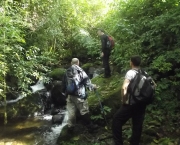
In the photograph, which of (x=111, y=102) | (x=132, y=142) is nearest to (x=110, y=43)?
(x=111, y=102)

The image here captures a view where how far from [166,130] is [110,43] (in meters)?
3.63

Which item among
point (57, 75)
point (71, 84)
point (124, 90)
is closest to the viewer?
point (124, 90)

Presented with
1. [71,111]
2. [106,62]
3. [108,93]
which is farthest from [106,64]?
[71,111]

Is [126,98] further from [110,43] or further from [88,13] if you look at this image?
[88,13]

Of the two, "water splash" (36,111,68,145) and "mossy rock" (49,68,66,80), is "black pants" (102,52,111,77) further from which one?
"mossy rock" (49,68,66,80)

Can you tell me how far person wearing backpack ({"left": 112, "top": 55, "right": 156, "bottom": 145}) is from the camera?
419 cm

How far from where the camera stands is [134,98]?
4.18 metres

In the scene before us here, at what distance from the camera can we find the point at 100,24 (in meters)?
14.7

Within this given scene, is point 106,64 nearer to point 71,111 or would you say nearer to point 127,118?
point 71,111

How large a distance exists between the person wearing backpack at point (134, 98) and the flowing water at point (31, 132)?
Answer: 2454 millimetres

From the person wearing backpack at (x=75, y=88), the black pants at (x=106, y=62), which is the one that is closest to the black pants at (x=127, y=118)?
the person wearing backpack at (x=75, y=88)

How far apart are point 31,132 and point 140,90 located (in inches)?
174

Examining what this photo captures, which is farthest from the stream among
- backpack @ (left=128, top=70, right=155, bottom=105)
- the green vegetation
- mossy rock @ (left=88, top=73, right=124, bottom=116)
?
backpack @ (left=128, top=70, right=155, bottom=105)

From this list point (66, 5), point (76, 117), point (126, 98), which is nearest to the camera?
point (126, 98)
